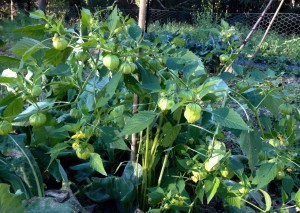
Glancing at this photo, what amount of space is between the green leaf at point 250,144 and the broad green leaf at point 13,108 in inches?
21.1

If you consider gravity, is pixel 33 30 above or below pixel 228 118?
above

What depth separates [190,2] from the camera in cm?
1559

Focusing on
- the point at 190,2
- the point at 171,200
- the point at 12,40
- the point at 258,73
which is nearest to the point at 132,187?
the point at 171,200

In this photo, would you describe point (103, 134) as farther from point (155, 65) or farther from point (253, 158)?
point (253, 158)

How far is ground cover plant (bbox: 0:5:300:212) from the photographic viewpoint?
901 millimetres

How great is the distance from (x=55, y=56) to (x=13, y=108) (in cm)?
16

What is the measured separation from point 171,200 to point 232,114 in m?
0.36

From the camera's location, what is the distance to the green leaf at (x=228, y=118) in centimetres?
80

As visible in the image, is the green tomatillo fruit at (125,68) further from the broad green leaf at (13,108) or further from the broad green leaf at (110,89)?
the broad green leaf at (13,108)

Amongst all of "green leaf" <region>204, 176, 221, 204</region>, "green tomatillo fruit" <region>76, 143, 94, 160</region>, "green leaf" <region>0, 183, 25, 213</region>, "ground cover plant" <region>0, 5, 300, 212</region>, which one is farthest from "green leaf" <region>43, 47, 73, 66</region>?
"green leaf" <region>204, 176, 221, 204</region>

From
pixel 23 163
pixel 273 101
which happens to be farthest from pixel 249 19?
pixel 23 163

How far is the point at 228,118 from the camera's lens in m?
0.83

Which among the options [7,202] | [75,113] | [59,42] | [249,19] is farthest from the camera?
[249,19]

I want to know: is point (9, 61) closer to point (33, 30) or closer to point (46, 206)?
point (33, 30)
